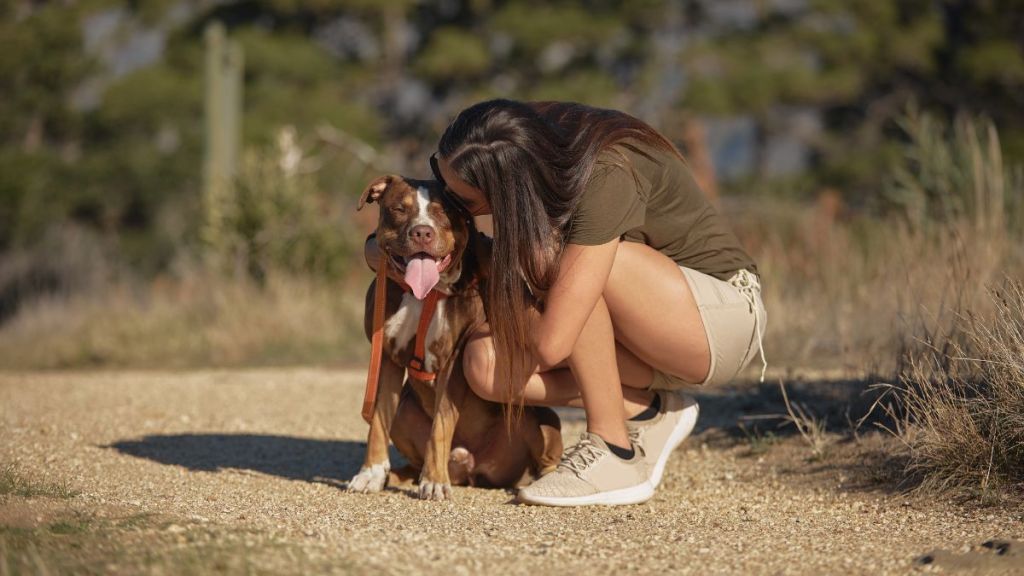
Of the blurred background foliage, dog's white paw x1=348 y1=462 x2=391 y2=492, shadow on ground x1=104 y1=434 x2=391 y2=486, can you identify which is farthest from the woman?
the blurred background foliage

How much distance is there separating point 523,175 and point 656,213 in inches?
26.0

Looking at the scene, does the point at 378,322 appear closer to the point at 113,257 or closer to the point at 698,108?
the point at 113,257

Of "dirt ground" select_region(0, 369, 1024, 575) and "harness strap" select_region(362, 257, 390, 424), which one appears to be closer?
"dirt ground" select_region(0, 369, 1024, 575)

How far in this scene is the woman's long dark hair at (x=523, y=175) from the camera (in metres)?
4.26

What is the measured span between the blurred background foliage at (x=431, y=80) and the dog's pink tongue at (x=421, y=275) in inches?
542

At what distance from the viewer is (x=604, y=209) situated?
13.8 ft

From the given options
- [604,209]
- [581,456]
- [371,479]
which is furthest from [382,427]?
[604,209]

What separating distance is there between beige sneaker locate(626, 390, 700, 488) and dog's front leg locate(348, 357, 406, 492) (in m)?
0.94

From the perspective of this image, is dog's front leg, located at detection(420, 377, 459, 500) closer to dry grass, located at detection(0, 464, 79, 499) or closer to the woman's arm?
the woman's arm

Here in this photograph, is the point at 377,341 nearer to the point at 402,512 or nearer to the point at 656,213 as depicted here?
the point at 402,512

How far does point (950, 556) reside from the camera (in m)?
3.55

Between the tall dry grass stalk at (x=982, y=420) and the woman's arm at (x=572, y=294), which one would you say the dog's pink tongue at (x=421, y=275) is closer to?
the woman's arm at (x=572, y=294)

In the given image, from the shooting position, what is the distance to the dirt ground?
3400mm

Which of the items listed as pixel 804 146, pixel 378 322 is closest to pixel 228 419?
pixel 378 322
